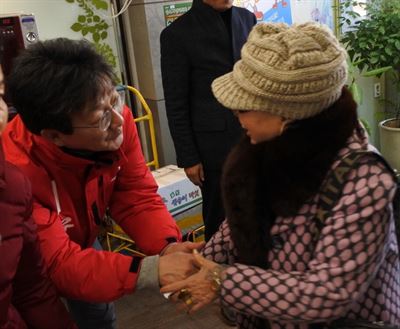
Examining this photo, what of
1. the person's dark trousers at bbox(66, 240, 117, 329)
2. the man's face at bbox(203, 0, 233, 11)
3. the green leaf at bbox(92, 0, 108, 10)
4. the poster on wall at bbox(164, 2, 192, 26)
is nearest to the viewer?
the person's dark trousers at bbox(66, 240, 117, 329)

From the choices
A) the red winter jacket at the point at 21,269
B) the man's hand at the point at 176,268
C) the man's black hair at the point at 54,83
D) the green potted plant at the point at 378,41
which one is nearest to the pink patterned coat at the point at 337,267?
the man's hand at the point at 176,268

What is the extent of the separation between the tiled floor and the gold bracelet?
1.23m

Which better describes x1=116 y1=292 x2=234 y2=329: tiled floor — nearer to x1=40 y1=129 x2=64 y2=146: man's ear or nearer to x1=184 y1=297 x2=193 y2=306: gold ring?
x1=184 y1=297 x2=193 y2=306: gold ring

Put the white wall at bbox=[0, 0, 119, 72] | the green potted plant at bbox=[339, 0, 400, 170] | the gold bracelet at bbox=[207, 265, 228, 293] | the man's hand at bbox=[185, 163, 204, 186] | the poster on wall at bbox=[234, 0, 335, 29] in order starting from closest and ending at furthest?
the gold bracelet at bbox=[207, 265, 228, 293], the man's hand at bbox=[185, 163, 204, 186], the white wall at bbox=[0, 0, 119, 72], the poster on wall at bbox=[234, 0, 335, 29], the green potted plant at bbox=[339, 0, 400, 170]

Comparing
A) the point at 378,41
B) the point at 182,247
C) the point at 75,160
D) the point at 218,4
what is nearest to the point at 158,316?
the point at 182,247

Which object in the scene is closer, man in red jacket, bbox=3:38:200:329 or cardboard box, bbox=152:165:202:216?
man in red jacket, bbox=3:38:200:329

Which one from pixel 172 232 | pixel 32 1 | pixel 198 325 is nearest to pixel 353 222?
pixel 172 232

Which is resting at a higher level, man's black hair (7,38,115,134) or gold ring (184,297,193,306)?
man's black hair (7,38,115,134)

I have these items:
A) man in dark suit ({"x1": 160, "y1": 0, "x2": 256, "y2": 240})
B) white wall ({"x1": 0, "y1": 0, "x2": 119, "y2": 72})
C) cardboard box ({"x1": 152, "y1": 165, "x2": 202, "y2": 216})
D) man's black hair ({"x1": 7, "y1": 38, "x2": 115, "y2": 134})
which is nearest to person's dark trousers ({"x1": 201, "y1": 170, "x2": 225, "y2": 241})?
man in dark suit ({"x1": 160, "y1": 0, "x2": 256, "y2": 240})

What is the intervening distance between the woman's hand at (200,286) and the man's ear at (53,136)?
495 millimetres

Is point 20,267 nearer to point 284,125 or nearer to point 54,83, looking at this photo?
point 54,83

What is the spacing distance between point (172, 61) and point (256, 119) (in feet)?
4.24

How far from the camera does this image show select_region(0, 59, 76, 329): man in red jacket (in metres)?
1.04

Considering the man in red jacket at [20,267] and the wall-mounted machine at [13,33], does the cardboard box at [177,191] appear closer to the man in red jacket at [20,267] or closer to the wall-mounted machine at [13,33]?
the wall-mounted machine at [13,33]
